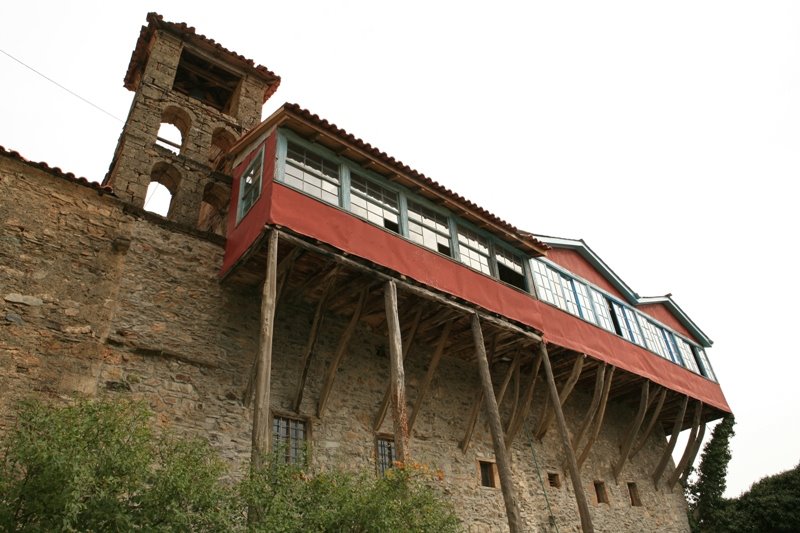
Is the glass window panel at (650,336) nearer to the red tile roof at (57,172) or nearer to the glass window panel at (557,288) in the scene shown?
the glass window panel at (557,288)

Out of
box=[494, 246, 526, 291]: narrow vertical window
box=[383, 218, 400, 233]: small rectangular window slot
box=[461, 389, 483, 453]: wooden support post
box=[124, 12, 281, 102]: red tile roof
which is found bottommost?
box=[461, 389, 483, 453]: wooden support post

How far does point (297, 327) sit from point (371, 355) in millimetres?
1819

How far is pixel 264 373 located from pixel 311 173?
4239 mm

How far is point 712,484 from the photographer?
1820 centimetres

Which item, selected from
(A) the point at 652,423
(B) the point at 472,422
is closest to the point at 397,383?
(B) the point at 472,422

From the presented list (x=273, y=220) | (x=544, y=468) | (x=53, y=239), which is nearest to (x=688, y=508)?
(x=544, y=468)

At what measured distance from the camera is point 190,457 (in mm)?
6121

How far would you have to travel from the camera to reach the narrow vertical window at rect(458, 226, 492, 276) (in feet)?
41.5


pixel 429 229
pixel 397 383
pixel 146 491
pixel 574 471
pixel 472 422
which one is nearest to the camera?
pixel 146 491

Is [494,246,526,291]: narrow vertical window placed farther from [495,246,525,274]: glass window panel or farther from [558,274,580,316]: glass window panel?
[558,274,580,316]: glass window panel

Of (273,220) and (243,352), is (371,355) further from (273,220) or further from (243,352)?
(273,220)

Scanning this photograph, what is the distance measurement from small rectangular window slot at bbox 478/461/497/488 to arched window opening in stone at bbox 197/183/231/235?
302 inches

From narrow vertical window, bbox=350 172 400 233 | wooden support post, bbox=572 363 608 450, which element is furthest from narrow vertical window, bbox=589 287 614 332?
narrow vertical window, bbox=350 172 400 233

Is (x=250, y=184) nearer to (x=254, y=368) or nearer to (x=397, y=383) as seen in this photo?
(x=254, y=368)
